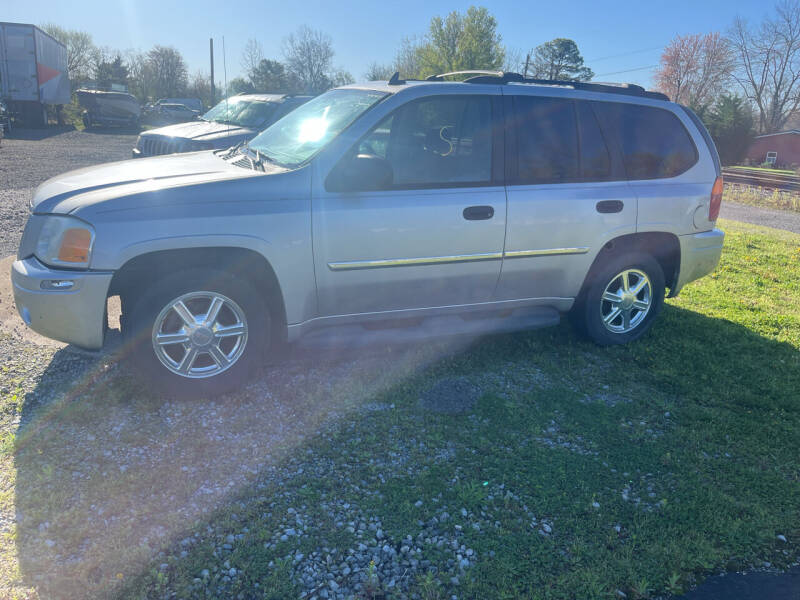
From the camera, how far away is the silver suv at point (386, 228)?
11.8ft

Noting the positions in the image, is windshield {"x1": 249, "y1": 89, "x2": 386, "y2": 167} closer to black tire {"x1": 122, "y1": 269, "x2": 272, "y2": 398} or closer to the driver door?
the driver door

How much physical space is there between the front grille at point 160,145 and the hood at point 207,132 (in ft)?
0.33

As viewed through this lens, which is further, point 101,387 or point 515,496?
point 101,387

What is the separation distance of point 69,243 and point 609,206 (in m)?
3.83

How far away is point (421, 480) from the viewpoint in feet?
10.7

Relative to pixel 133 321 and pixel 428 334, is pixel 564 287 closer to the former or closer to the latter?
pixel 428 334

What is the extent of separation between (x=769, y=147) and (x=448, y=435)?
188ft

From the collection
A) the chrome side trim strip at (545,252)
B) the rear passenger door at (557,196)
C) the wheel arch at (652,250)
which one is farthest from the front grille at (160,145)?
the wheel arch at (652,250)

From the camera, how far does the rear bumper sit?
514 cm

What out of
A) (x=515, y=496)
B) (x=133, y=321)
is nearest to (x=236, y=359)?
(x=133, y=321)

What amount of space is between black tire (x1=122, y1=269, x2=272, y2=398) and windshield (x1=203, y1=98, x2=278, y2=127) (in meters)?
7.26

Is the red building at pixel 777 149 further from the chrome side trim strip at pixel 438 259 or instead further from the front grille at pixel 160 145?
the chrome side trim strip at pixel 438 259

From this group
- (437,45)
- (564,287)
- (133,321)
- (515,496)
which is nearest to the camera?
(515,496)

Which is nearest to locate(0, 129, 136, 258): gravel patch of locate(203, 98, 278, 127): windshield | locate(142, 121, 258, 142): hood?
locate(142, 121, 258, 142): hood
